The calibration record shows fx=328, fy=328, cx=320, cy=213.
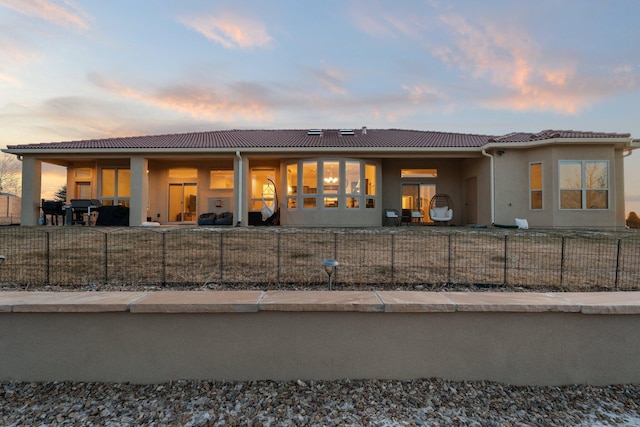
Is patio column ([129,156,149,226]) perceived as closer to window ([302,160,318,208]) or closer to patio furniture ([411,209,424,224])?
window ([302,160,318,208])

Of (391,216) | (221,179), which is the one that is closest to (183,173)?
(221,179)

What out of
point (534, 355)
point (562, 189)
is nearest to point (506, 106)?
point (562, 189)

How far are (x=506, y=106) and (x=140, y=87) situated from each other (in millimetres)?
13166

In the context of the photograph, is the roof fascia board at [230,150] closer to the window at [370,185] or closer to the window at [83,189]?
the window at [370,185]

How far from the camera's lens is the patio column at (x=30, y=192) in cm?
1154

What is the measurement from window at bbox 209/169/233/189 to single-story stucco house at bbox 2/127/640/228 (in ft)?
0.14

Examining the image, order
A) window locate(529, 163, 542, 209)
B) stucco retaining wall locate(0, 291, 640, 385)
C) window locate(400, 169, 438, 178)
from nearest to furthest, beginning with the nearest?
stucco retaining wall locate(0, 291, 640, 385), window locate(529, 163, 542, 209), window locate(400, 169, 438, 178)

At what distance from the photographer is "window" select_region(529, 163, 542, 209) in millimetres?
10556

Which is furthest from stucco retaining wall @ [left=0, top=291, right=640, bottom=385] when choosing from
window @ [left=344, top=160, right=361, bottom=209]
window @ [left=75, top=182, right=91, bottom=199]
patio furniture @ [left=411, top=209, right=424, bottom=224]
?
window @ [left=75, top=182, right=91, bottom=199]

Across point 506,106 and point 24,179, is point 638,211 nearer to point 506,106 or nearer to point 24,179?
point 506,106

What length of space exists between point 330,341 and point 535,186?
10.9 meters

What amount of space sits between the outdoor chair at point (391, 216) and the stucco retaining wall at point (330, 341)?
10075 mm

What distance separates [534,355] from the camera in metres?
2.40

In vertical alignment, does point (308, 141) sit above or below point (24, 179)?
above
